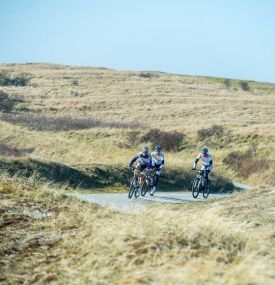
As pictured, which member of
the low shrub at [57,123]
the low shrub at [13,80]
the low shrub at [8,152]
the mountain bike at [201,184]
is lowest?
the low shrub at [57,123]

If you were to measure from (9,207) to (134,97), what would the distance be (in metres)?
85.1

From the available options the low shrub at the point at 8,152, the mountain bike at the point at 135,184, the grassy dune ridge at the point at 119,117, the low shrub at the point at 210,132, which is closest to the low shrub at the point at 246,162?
the grassy dune ridge at the point at 119,117

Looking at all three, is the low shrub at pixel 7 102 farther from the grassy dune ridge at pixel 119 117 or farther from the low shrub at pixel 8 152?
the low shrub at pixel 8 152

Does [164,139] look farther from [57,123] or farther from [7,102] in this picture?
[7,102]

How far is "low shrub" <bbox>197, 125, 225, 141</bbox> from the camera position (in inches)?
2243

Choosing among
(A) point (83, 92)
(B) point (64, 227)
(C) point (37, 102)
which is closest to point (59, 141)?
(C) point (37, 102)

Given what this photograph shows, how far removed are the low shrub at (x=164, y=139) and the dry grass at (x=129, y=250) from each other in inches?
1807

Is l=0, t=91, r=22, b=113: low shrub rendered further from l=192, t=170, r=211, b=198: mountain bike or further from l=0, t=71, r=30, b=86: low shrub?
l=192, t=170, r=211, b=198: mountain bike

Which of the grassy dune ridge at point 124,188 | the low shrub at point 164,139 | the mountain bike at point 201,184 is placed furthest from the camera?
the low shrub at point 164,139

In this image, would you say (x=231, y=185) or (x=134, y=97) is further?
(x=134, y=97)

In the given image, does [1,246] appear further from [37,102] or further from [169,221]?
[37,102]

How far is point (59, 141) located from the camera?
157ft

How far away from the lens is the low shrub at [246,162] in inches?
1655

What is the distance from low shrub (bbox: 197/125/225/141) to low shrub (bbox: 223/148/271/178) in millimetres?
6919
